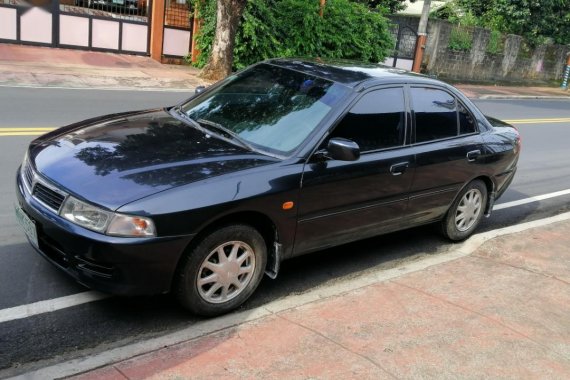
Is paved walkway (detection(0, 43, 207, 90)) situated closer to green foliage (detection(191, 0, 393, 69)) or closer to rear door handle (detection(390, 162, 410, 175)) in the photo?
green foliage (detection(191, 0, 393, 69))

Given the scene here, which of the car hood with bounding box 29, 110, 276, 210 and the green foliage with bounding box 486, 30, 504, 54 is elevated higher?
the green foliage with bounding box 486, 30, 504, 54

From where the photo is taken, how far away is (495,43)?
2723 centimetres

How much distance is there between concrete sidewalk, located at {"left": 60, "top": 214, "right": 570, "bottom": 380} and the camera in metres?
3.32

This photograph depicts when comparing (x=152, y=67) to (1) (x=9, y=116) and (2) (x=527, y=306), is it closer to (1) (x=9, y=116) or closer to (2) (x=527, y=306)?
(1) (x=9, y=116)

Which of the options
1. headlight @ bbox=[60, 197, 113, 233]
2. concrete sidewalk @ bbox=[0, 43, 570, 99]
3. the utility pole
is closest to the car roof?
headlight @ bbox=[60, 197, 113, 233]

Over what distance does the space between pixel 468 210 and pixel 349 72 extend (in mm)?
2023

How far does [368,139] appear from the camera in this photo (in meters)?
4.68

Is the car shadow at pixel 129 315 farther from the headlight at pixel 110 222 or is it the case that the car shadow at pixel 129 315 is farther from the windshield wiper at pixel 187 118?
the windshield wiper at pixel 187 118

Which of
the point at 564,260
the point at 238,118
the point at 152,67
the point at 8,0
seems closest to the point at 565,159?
the point at 564,260

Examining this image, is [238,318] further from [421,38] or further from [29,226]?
[421,38]

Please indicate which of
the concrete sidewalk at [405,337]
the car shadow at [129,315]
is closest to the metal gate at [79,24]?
the car shadow at [129,315]

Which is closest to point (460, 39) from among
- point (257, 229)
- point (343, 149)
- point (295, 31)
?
point (295, 31)

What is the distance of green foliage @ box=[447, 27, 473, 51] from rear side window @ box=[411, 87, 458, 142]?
2147 centimetres

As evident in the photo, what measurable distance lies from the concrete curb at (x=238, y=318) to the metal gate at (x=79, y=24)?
50.1 ft
